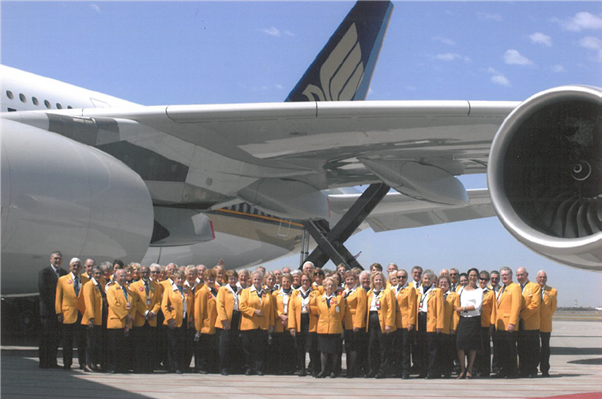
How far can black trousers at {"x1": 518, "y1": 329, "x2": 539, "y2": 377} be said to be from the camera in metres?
8.65

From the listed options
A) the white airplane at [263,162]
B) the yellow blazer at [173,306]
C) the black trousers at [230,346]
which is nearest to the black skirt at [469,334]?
the white airplane at [263,162]

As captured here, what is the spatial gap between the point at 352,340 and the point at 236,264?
7.44 m

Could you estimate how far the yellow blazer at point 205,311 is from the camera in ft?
27.7

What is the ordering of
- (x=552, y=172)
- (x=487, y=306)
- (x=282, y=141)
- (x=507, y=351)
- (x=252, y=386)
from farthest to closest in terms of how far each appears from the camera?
(x=282, y=141), (x=487, y=306), (x=507, y=351), (x=252, y=386), (x=552, y=172)

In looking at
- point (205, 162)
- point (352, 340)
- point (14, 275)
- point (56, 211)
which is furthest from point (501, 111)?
point (14, 275)

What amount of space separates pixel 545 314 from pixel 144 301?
4.59m

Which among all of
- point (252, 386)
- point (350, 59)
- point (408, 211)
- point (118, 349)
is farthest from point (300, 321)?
point (408, 211)

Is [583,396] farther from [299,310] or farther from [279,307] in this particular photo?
[279,307]

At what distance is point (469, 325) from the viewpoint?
27.6 feet

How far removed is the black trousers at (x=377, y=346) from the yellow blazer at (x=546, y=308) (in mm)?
1945

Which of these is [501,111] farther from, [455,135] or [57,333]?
[57,333]

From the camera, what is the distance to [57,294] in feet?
25.5

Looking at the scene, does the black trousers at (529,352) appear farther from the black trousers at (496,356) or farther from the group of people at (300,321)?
the black trousers at (496,356)

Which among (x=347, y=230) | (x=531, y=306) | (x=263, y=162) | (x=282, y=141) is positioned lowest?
(x=531, y=306)
